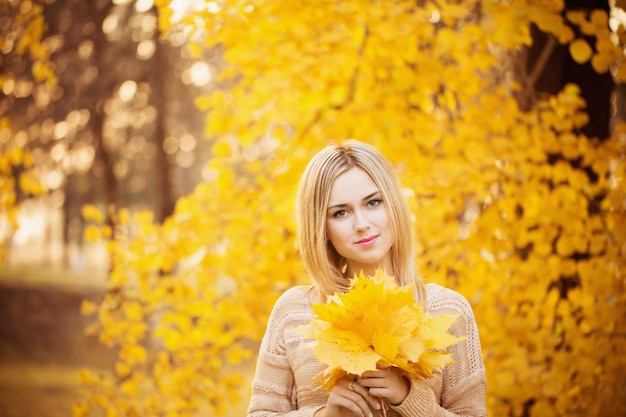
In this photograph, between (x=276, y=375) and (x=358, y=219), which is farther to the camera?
(x=276, y=375)

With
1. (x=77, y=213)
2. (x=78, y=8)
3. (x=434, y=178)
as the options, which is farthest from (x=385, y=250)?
(x=77, y=213)

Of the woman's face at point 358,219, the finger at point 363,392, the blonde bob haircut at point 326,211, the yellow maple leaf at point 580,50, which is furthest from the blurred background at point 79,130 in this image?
the finger at point 363,392

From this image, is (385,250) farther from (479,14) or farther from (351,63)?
(479,14)

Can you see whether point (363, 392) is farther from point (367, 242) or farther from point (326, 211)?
point (326, 211)

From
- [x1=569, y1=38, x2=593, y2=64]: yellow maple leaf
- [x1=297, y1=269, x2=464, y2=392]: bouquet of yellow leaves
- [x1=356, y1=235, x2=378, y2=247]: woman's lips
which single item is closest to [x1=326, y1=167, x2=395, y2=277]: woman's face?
[x1=356, y1=235, x2=378, y2=247]: woman's lips

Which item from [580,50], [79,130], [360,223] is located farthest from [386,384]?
[79,130]

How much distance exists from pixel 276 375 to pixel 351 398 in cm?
54

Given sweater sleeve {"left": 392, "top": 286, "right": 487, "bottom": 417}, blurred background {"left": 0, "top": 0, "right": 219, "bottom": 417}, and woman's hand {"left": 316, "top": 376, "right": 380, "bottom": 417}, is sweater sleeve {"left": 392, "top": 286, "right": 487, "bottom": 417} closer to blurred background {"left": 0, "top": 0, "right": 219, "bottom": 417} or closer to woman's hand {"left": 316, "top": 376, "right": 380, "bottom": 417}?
woman's hand {"left": 316, "top": 376, "right": 380, "bottom": 417}

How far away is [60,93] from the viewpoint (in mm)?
9984

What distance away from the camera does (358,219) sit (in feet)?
7.04

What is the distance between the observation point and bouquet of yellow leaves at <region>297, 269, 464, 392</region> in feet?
5.45

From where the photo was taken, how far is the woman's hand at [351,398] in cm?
177

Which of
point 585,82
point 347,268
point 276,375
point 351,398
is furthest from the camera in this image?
point 585,82

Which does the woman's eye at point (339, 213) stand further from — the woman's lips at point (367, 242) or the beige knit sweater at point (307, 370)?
the beige knit sweater at point (307, 370)
